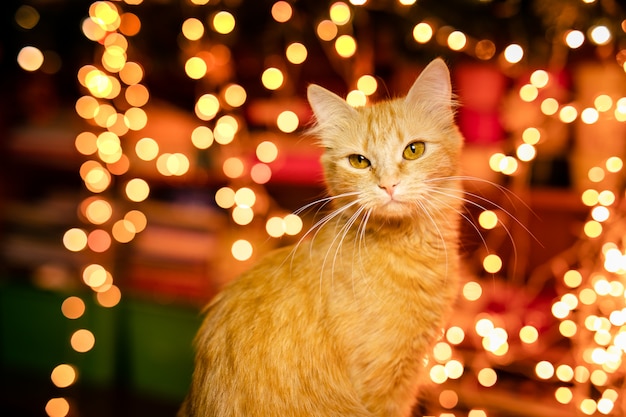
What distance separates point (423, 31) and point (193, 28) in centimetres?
91

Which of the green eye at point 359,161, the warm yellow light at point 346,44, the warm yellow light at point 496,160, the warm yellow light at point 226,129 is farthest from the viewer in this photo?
the warm yellow light at point 226,129

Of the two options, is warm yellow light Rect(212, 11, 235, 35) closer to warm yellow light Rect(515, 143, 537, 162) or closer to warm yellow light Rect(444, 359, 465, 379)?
warm yellow light Rect(515, 143, 537, 162)

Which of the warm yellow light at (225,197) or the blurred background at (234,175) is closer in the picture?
the blurred background at (234,175)

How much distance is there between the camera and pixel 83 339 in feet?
7.17

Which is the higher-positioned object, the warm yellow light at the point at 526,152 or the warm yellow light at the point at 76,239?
the warm yellow light at the point at 526,152

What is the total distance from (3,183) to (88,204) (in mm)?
526

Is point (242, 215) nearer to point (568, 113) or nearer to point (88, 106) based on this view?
point (88, 106)

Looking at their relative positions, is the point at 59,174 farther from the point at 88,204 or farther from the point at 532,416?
the point at 532,416

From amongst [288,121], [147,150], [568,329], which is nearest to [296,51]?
[288,121]

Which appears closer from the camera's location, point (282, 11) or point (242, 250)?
point (282, 11)

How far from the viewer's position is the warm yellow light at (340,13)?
5.32 feet

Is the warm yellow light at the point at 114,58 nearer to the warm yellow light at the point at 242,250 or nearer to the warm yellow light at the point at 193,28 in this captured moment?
the warm yellow light at the point at 193,28

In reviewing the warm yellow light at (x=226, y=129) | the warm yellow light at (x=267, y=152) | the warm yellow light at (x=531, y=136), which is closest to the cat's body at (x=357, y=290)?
the warm yellow light at (x=531, y=136)

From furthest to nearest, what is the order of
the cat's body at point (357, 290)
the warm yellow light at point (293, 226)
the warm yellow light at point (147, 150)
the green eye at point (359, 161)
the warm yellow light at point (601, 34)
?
1. the warm yellow light at point (147, 150)
2. the warm yellow light at point (293, 226)
3. the warm yellow light at point (601, 34)
4. the green eye at point (359, 161)
5. the cat's body at point (357, 290)
